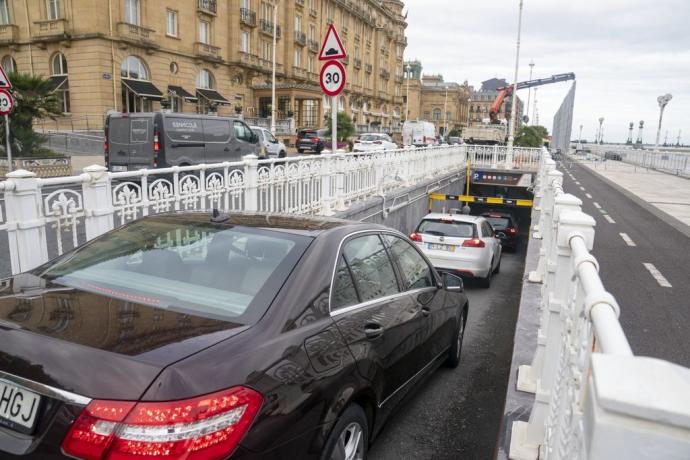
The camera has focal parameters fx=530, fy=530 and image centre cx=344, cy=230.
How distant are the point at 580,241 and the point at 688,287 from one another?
7.85m

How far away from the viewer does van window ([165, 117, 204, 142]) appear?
1392cm

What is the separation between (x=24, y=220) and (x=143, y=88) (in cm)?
3076

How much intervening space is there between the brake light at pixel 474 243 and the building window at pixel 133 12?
29.5 metres

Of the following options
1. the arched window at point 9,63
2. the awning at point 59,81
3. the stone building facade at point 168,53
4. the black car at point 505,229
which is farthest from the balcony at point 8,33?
the black car at point 505,229

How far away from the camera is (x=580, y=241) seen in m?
2.83

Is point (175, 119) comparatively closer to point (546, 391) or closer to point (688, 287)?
point (688, 287)

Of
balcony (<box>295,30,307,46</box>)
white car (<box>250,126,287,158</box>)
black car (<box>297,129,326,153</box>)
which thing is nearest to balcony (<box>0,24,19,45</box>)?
black car (<box>297,129,326,153</box>)

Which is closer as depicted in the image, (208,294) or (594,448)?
(594,448)

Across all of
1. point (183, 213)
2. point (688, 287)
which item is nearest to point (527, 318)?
point (183, 213)

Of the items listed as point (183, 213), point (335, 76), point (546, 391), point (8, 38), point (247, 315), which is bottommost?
point (546, 391)

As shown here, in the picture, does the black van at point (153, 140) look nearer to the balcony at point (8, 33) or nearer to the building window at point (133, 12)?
the building window at point (133, 12)

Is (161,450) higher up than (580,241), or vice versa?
(580,241)

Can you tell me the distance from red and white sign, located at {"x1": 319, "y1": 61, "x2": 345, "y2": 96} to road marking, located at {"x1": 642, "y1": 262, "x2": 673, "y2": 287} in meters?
6.51

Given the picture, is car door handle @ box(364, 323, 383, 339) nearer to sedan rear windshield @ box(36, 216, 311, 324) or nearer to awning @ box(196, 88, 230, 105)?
sedan rear windshield @ box(36, 216, 311, 324)
